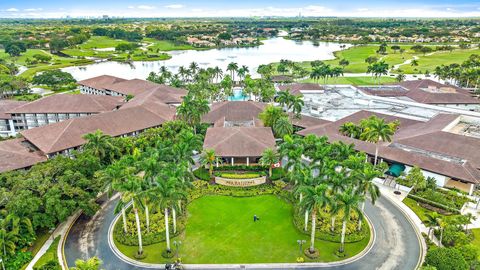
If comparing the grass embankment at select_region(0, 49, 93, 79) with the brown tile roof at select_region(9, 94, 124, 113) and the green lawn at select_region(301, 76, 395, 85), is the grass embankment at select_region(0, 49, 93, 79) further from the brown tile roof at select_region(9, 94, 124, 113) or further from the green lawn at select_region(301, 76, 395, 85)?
the green lawn at select_region(301, 76, 395, 85)

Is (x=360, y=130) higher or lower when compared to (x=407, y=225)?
higher

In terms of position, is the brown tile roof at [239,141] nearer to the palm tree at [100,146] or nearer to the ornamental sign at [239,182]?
the ornamental sign at [239,182]

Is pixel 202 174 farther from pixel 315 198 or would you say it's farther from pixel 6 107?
pixel 6 107

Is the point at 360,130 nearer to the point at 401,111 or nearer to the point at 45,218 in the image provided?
the point at 401,111

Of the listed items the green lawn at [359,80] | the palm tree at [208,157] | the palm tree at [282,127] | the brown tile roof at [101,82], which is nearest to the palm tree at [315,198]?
the palm tree at [208,157]

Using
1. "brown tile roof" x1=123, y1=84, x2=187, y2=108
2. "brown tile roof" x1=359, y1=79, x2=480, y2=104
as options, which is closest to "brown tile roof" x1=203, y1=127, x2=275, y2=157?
"brown tile roof" x1=123, y1=84, x2=187, y2=108

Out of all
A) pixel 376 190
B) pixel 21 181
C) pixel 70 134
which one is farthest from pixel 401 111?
pixel 21 181

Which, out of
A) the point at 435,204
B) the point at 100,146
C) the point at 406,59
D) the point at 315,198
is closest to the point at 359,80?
the point at 406,59
